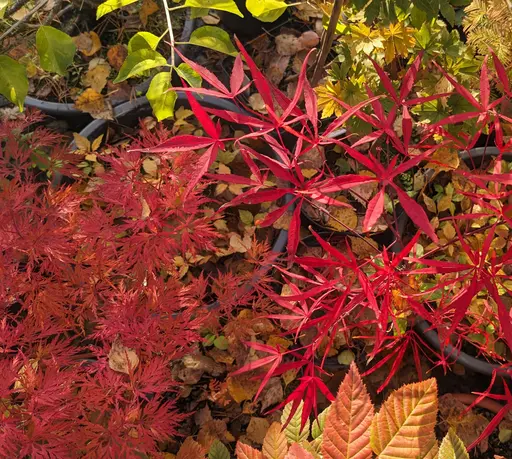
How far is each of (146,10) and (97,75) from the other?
0.85ft

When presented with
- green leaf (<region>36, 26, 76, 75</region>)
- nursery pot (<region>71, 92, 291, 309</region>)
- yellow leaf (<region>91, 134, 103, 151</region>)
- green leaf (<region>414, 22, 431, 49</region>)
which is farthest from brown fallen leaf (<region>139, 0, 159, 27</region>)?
green leaf (<region>414, 22, 431, 49</region>)

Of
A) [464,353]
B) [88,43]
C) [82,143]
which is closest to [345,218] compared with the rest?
[464,353]

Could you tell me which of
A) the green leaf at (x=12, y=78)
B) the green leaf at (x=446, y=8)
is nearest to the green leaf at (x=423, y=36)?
the green leaf at (x=446, y=8)

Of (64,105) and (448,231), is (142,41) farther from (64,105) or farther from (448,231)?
(448,231)

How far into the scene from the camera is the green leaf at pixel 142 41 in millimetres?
963

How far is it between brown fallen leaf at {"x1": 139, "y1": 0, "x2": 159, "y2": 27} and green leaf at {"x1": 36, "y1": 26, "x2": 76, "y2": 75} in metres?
0.66

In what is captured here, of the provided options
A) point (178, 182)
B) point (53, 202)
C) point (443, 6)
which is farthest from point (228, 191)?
point (443, 6)

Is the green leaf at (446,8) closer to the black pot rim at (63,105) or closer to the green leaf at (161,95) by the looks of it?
the green leaf at (161,95)

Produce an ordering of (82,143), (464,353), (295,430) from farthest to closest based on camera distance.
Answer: (82,143) → (464,353) → (295,430)

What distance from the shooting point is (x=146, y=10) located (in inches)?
63.1

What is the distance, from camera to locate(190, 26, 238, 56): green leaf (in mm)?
1007

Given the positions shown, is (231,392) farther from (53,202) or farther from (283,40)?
(283,40)

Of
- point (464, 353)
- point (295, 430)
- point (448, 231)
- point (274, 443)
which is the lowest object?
point (464, 353)

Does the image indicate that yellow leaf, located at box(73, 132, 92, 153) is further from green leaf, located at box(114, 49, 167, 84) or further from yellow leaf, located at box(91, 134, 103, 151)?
green leaf, located at box(114, 49, 167, 84)
